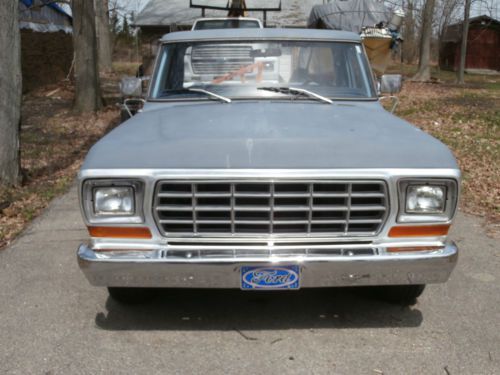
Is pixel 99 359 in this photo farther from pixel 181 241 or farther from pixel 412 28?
pixel 412 28

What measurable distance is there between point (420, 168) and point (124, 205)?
165 cm

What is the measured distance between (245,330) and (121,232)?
3.40ft

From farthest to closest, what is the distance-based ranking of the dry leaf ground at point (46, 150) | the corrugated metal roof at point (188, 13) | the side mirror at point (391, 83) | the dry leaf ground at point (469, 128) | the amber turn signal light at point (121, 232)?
the corrugated metal roof at point (188, 13) → the dry leaf ground at point (469, 128) → the dry leaf ground at point (46, 150) → the side mirror at point (391, 83) → the amber turn signal light at point (121, 232)

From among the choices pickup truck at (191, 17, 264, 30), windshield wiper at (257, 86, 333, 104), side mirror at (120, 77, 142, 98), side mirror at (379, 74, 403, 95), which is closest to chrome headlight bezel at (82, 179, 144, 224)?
windshield wiper at (257, 86, 333, 104)

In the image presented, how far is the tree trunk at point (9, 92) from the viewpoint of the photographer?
681 cm

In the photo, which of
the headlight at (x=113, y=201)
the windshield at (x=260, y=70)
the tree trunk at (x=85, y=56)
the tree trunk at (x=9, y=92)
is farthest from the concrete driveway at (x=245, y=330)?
the tree trunk at (x=85, y=56)

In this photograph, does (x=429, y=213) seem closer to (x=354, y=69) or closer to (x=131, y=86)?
(x=354, y=69)

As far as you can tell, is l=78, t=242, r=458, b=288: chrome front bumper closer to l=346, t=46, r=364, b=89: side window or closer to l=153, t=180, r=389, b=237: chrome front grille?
l=153, t=180, r=389, b=237: chrome front grille

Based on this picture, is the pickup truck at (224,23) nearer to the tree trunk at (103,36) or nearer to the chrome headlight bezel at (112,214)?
the chrome headlight bezel at (112,214)

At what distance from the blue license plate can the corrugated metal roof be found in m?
27.1

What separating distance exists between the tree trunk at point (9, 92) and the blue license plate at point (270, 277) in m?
4.67

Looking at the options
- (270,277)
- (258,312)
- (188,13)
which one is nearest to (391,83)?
(258,312)

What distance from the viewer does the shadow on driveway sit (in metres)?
3.85

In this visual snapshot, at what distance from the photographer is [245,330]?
378 centimetres
